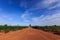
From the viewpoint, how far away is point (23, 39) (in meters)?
10.5

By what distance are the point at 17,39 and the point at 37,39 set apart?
1853mm

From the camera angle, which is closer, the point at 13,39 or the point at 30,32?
the point at 13,39

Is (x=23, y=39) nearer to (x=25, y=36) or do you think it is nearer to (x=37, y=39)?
(x=25, y=36)

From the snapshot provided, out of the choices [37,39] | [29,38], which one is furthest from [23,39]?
[37,39]

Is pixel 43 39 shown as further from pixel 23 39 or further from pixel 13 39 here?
pixel 13 39

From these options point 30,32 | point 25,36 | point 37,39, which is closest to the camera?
point 37,39

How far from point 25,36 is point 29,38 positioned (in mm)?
585

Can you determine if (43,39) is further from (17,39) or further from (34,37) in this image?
(17,39)

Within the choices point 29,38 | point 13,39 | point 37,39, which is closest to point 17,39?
point 13,39

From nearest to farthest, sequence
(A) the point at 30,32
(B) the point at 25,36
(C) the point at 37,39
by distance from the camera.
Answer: (C) the point at 37,39, (B) the point at 25,36, (A) the point at 30,32

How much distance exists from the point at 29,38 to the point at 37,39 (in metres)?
0.78

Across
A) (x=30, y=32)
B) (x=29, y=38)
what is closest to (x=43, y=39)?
(x=29, y=38)

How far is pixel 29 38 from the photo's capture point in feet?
34.9

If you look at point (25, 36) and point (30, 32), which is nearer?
point (25, 36)
